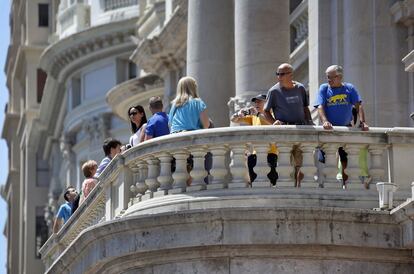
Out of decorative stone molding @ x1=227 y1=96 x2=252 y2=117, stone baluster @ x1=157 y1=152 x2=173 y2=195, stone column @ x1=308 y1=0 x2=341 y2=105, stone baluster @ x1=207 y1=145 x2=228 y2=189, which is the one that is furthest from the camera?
decorative stone molding @ x1=227 y1=96 x2=252 y2=117

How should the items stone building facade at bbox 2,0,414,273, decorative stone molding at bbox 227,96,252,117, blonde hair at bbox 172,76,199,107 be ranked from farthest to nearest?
decorative stone molding at bbox 227,96,252,117 → stone building facade at bbox 2,0,414,273 → blonde hair at bbox 172,76,199,107

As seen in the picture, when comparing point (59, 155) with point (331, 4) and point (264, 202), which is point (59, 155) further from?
point (264, 202)

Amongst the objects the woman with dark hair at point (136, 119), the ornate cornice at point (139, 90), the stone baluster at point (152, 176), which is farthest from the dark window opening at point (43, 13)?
the stone baluster at point (152, 176)

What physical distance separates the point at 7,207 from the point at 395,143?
92339 millimetres

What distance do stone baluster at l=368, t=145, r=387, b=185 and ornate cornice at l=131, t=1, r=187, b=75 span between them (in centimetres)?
2568

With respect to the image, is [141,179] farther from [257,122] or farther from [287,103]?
[287,103]

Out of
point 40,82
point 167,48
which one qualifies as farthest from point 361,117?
point 40,82

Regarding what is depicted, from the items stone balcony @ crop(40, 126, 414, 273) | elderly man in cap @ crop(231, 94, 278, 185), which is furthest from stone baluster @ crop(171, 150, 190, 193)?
elderly man in cap @ crop(231, 94, 278, 185)

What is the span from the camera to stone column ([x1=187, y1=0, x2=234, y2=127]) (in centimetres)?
3905

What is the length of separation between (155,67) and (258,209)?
1260 inches

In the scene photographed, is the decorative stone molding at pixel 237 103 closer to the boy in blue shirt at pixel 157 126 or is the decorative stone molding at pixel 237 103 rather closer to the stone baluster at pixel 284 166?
the boy in blue shirt at pixel 157 126

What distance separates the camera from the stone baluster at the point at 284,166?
2539 cm

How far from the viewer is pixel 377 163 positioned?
25594 mm

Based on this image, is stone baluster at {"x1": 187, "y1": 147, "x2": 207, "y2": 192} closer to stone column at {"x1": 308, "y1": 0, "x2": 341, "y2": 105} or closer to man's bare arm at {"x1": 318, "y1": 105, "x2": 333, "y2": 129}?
man's bare arm at {"x1": 318, "y1": 105, "x2": 333, "y2": 129}
